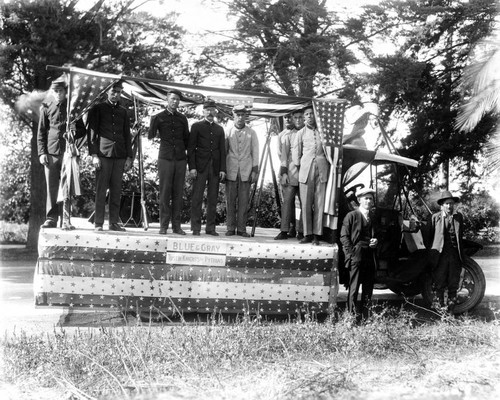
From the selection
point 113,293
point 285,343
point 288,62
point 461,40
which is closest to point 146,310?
point 113,293

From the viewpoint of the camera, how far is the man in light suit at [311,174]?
27.8ft

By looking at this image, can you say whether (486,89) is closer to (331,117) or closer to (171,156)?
(331,117)

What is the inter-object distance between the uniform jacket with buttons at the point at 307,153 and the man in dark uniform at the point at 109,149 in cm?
232

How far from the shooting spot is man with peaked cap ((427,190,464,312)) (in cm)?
876

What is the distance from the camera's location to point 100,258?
7531mm

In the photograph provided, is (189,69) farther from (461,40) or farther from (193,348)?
(193,348)

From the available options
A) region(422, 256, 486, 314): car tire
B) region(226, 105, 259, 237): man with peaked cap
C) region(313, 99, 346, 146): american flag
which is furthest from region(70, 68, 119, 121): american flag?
region(422, 256, 486, 314): car tire

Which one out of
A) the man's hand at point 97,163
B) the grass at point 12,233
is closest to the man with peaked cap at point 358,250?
the man's hand at point 97,163

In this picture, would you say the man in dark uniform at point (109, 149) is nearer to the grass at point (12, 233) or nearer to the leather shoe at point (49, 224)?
the leather shoe at point (49, 224)

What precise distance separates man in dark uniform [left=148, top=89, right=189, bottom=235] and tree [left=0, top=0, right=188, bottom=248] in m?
9.16

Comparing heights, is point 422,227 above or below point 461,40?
below

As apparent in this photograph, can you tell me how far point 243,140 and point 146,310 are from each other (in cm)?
289

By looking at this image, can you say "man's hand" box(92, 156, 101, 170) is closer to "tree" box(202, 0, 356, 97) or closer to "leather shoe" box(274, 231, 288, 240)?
"leather shoe" box(274, 231, 288, 240)

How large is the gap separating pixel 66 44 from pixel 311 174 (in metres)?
10.8
